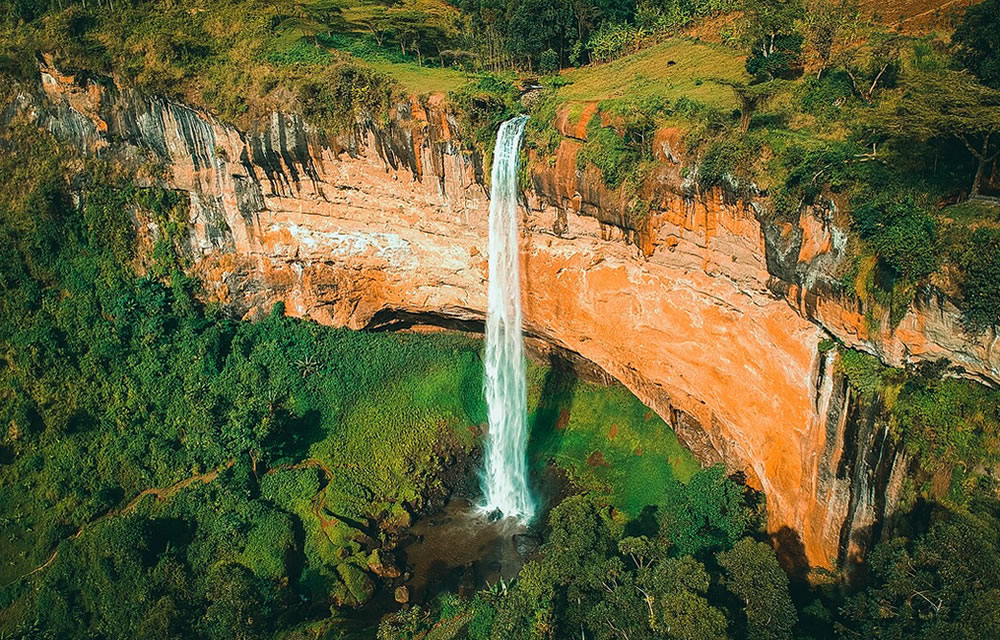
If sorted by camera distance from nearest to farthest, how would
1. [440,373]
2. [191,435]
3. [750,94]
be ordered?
[750,94]
[191,435]
[440,373]

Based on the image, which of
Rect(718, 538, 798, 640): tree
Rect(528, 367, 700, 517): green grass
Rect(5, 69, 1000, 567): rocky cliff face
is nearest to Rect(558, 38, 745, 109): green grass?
Rect(5, 69, 1000, 567): rocky cliff face

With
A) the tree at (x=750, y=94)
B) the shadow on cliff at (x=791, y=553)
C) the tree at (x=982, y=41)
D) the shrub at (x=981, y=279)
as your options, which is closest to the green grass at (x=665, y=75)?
the tree at (x=750, y=94)

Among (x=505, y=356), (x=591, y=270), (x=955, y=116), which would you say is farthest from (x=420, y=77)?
(x=955, y=116)

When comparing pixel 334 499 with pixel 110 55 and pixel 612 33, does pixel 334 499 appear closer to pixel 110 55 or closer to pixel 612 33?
pixel 110 55

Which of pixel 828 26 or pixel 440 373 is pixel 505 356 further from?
pixel 828 26

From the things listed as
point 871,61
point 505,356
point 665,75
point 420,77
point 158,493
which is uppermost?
point 420,77

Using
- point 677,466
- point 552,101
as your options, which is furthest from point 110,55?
point 677,466
